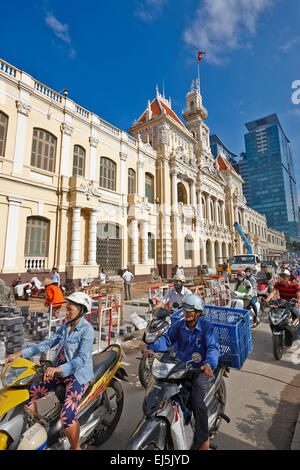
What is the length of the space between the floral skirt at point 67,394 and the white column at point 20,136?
12255mm

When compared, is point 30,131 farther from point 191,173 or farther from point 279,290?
point 191,173

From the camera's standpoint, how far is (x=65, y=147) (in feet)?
46.7

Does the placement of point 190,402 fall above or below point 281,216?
below

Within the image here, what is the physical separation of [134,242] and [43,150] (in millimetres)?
8842

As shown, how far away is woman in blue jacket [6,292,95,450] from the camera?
197cm

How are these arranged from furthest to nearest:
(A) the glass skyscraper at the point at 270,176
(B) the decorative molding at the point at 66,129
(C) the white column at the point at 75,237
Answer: (A) the glass skyscraper at the point at 270,176 < (B) the decorative molding at the point at 66,129 < (C) the white column at the point at 75,237

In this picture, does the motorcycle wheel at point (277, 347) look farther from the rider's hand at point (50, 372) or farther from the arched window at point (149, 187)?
the arched window at point (149, 187)

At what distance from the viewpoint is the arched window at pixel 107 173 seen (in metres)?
16.8

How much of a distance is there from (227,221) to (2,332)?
36589 mm

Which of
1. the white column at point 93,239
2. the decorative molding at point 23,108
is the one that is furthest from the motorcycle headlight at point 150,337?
the decorative molding at point 23,108

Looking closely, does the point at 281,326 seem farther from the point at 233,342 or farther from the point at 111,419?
the point at 111,419

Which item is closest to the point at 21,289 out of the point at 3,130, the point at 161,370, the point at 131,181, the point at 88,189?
the point at 88,189
